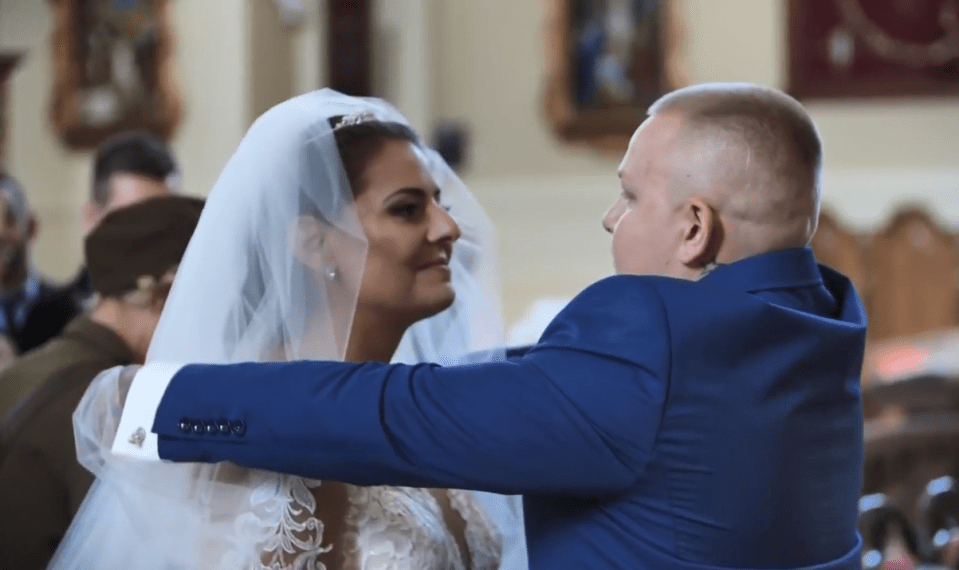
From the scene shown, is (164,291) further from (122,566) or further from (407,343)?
(122,566)

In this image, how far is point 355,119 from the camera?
1.87m

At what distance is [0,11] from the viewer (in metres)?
8.49

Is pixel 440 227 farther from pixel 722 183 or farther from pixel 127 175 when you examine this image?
pixel 127 175

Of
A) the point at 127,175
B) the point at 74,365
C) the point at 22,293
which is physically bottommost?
the point at 22,293

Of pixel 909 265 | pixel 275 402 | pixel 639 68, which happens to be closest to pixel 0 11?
pixel 639 68

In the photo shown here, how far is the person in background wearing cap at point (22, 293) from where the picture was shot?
155 inches

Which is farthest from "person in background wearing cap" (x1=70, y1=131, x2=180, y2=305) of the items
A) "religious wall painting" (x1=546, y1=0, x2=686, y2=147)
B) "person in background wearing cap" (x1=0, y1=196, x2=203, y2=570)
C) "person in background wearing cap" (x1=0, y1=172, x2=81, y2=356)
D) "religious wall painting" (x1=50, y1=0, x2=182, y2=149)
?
"religious wall painting" (x1=546, y1=0, x2=686, y2=147)

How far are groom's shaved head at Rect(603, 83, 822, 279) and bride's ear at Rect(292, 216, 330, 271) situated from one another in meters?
0.55

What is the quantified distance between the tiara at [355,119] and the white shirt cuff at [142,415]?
1.96ft

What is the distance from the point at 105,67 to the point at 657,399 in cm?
792

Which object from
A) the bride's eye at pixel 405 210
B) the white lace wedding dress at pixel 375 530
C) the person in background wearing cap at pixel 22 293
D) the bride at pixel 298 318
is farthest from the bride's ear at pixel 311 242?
the person in background wearing cap at pixel 22 293

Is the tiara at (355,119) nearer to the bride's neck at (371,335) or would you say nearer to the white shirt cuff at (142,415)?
the bride's neck at (371,335)

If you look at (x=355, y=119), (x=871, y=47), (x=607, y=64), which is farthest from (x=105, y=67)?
(x=355, y=119)

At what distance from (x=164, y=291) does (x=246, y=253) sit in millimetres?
880
